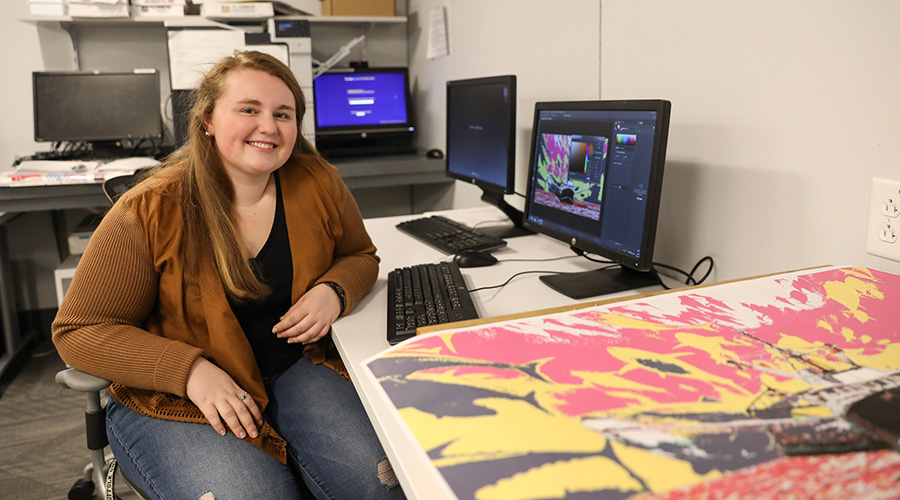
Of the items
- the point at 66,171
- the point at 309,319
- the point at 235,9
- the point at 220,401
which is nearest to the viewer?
the point at 220,401

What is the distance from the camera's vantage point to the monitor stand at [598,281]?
3.99ft

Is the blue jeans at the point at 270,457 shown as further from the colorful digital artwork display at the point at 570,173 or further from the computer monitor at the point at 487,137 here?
the computer monitor at the point at 487,137

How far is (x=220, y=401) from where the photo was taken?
103 centimetres

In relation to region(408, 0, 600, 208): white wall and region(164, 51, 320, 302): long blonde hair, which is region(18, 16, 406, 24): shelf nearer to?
region(408, 0, 600, 208): white wall

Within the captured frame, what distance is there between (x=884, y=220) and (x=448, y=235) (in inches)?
40.6

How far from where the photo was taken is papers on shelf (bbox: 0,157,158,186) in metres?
2.35

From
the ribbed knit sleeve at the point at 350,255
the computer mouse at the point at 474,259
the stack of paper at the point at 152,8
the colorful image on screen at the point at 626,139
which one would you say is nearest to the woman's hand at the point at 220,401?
the ribbed knit sleeve at the point at 350,255

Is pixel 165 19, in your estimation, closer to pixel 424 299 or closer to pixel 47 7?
pixel 47 7

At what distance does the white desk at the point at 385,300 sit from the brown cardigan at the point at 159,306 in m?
0.09

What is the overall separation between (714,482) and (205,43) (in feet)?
9.41

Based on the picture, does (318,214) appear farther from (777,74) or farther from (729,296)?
(777,74)

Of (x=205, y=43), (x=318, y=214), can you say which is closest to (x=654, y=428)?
(x=318, y=214)

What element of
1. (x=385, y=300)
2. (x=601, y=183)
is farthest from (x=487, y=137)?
(x=385, y=300)

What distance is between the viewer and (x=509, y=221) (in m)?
1.96
